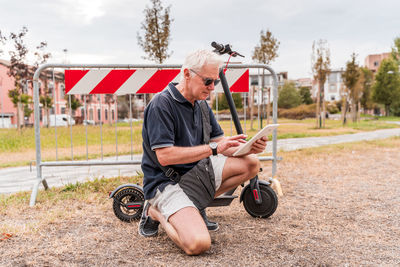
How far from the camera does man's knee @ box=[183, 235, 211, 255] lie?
2.50m

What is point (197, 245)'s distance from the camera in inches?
98.3

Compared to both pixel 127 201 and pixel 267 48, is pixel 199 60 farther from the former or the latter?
pixel 267 48

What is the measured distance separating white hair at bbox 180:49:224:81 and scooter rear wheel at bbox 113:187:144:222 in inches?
57.5

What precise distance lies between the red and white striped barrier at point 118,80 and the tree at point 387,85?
53.6 meters

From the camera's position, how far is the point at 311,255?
101 inches

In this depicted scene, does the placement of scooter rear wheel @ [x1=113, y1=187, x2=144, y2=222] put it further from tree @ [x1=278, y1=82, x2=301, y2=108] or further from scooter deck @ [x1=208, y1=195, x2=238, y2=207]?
tree @ [x1=278, y1=82, x2=301, y2=108]

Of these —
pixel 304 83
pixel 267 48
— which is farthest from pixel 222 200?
pixel 304 83

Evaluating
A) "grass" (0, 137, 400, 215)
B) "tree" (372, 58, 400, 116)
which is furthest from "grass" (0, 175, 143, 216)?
"tree" (372, 58, 400, 116)

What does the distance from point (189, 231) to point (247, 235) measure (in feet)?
2.25

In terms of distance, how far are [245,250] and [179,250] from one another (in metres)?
0.51

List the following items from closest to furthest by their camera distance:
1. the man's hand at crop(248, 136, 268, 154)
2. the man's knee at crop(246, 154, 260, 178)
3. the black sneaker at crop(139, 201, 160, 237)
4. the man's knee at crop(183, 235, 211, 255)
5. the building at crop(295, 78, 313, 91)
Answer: the man's knee at crop(183, 235, 211, 255) → the man's hand at crop(248, 136, 268, 154) → the black sneaker at crop(139, 201, 160, 237) → the man's knee at crop(246, 154, 260, 178) → the building at crop(295, 78, 313, 91)

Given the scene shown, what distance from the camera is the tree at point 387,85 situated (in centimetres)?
5041

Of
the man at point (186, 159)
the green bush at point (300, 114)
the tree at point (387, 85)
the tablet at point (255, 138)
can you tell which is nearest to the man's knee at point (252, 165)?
the man at point (186, 159)

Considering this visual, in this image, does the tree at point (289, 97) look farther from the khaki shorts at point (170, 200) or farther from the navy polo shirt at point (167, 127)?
the khaki shorts at point (170, 200)
